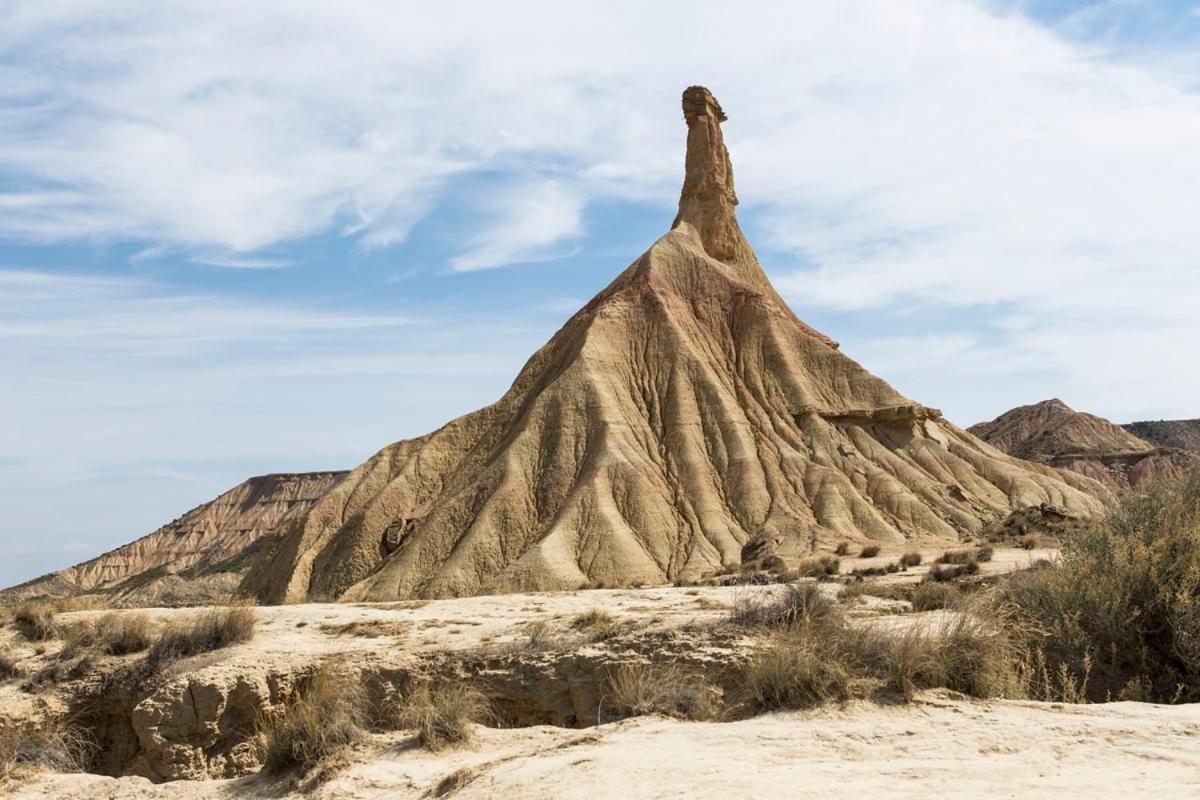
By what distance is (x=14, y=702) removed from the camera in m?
12.7

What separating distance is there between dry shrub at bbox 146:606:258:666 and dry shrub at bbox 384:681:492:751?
300 centimetres

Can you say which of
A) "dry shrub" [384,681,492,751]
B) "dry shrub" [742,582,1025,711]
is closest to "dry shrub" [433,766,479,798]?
"dry shrub" [384,681,492,751]

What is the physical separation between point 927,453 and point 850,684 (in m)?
50.0

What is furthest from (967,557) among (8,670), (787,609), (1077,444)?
(1077,444)

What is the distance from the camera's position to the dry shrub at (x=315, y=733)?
992 cm

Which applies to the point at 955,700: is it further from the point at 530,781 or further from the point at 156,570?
the point at 156,570

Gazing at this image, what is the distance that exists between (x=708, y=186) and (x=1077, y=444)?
53.7 meters

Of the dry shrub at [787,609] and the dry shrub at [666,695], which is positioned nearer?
the dry shrub at [666,695]

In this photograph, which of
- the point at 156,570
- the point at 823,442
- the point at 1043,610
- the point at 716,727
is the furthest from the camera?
the point at 156,570

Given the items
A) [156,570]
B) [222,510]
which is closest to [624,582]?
[156,570]

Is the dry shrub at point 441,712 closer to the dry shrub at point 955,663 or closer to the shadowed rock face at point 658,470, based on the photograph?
the dry shrub at point 955,663

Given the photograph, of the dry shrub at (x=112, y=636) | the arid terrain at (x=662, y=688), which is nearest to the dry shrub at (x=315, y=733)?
the arid terrain at (x=662, y=688)

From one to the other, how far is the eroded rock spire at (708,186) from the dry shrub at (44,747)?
58983 mm

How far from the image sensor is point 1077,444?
99312mm
